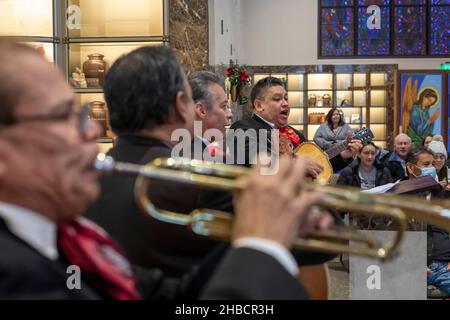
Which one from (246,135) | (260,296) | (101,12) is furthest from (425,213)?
(101,12)

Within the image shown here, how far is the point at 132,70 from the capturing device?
6.57 ft

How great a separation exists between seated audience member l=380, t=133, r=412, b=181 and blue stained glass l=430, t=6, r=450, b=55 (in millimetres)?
9552

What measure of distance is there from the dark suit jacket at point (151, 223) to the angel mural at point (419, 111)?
15.5 meters

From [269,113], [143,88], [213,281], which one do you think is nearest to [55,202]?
[213,281]

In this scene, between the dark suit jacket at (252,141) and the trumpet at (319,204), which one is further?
the dark suit jacket at (252,141)

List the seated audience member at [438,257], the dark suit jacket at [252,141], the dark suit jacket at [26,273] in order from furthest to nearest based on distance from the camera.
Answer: the seated audience member at [438,257] < the dark suit jacket at [252,141] < the dark suit jacket at [26,273]

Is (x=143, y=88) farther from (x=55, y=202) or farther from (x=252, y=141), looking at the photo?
(x=252, y=141)

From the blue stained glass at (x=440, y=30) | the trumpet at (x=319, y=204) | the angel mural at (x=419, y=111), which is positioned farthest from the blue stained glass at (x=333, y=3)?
the trumpet at (x=319, y=204)

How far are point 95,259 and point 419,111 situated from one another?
16.4 m

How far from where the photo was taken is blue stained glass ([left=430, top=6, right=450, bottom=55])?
17.7m

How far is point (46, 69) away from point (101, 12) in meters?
5.85

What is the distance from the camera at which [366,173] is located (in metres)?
7.70

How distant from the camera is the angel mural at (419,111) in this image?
16.7 m

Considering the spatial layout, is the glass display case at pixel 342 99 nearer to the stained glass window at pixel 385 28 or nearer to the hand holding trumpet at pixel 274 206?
the stained glass window at pixel 385 28
